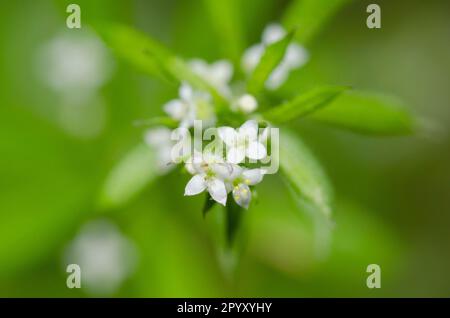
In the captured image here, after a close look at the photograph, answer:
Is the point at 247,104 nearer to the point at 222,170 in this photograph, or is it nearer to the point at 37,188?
the point at 222,170

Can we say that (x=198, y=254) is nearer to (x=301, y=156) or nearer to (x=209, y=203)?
(x=301, y=156)

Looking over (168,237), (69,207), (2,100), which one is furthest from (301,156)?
(2,100)

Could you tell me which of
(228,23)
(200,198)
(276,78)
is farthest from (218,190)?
(200,198)

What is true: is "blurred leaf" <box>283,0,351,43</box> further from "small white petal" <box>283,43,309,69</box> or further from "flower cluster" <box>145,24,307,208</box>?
"flower cluster" <box>145,24,307,208</box>

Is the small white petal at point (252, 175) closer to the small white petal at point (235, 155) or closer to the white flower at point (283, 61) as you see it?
the small white petal at point (235, 155)

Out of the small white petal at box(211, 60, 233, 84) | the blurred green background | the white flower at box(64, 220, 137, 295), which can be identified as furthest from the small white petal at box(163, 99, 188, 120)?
the white flower at box(64, 220, 137, 295)

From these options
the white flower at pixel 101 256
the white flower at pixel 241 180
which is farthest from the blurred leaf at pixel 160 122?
the white flower at pixel 101 256
